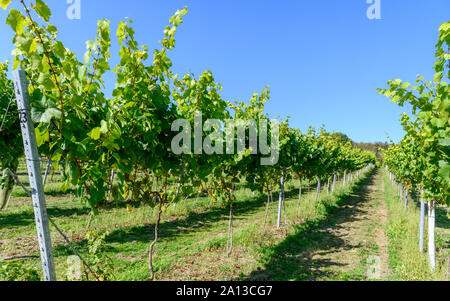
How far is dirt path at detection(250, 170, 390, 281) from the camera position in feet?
15.5

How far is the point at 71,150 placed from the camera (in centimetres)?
168

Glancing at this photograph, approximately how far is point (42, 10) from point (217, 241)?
5.84 metres

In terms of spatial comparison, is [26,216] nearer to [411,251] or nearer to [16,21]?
[16,21]

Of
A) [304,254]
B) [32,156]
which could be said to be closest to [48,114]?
[32,156]

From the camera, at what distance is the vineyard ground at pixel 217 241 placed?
473cm

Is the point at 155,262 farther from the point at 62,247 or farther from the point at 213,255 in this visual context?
the point at 62,247

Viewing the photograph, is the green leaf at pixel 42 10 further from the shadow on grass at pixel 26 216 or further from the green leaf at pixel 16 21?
the shadow on grass at pixel 26 216

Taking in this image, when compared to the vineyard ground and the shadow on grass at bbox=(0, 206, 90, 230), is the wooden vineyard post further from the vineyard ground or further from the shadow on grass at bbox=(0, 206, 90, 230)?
the shadow on grass at bbox=(0, 206, 90, 230)

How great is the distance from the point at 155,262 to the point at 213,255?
4.10 ft

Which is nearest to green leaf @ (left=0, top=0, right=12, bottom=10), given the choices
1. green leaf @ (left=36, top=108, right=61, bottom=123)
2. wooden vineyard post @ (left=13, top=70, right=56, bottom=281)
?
wooden vineyard post @ (left=13, top=70, right=56, bottom=281)

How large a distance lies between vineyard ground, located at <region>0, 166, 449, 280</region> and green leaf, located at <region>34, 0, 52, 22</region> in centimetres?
412

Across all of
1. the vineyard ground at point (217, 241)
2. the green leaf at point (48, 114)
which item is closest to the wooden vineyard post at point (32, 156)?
the green leaf at point (48, 114)

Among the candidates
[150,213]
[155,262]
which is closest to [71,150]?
[155,262]

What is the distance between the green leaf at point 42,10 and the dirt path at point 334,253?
4.66 metres
